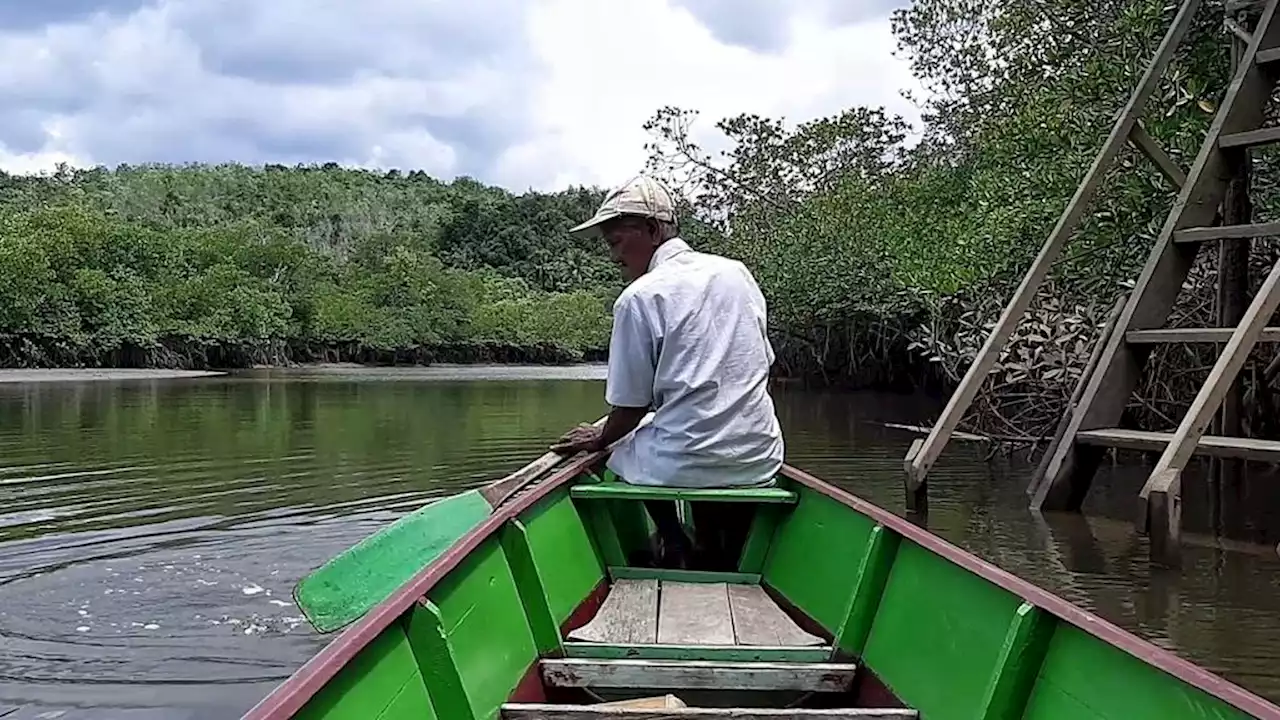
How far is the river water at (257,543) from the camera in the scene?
511 centimetres

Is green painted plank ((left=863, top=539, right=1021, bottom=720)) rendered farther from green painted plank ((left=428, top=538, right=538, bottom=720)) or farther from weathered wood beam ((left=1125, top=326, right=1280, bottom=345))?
weathered wood beam ((left=1125, top=326, right=1280, bottom=345))

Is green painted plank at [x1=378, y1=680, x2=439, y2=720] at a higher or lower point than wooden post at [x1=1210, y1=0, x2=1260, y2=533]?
lower

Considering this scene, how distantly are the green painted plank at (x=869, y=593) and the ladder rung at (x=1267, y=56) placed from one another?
18.0ft

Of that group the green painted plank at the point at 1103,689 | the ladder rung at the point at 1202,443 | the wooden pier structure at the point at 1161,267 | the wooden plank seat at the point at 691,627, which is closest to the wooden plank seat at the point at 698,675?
the wooden plank seat at the point at 691,627

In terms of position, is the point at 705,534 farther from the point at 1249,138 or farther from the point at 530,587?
the point at 1249,138

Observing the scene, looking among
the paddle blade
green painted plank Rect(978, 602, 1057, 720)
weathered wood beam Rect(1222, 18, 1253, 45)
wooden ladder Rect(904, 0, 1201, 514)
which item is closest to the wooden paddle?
the paddle blade

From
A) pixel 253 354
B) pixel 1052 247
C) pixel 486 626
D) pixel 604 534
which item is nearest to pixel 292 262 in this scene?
pixel 253 354

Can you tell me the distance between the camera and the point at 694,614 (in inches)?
154

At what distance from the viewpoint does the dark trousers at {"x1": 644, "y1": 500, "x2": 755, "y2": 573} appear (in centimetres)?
474

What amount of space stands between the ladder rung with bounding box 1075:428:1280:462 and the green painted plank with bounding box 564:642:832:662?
3491 millimetres

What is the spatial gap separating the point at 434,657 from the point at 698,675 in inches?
35.4

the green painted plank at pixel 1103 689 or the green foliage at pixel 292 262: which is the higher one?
the green foliage at pixel 292 262

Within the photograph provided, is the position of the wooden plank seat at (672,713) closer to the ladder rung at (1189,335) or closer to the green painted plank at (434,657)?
the green painted plank at (434,657)

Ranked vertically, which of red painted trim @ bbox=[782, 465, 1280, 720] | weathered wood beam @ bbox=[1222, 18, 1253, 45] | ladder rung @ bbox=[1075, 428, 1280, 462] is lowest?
red painted trim @ bbox=[782, 465, 1280, 720]
